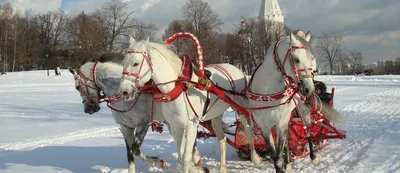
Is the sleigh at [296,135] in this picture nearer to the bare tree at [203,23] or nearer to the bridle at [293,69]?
the bridle at [293,69]

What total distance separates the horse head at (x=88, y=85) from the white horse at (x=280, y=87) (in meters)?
2.55

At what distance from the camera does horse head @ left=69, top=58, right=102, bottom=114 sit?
20.5 feet

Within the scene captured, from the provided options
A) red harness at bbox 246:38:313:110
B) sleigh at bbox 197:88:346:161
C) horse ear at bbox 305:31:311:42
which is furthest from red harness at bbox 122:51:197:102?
sleigh at bbox 197:88:346:161

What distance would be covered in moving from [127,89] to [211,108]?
1598 millimetres

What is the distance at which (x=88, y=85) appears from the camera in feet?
20.5

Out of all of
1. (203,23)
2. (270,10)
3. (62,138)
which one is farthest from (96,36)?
(270,10)

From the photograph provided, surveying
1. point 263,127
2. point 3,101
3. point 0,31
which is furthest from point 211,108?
point 0,31

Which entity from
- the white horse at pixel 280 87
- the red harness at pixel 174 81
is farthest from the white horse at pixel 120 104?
the white horse at pixel 280 87

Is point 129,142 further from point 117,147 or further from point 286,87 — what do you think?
point 117,147

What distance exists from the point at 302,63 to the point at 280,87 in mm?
677

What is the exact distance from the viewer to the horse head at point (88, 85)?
20.5 ft

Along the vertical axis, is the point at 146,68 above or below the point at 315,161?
above

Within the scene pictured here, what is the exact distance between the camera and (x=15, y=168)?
6.79 metres

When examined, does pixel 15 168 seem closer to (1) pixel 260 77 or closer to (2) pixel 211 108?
(2) pixel 211 108
